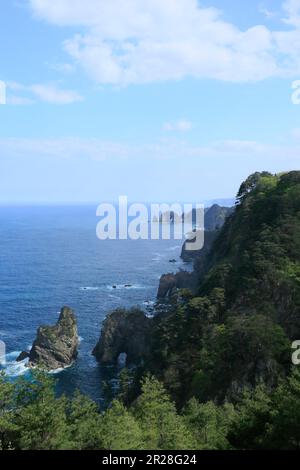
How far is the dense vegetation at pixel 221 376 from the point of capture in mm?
25833

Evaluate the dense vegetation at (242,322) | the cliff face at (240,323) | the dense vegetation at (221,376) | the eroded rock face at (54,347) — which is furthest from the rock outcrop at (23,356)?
the dense vegetation at (242,322)

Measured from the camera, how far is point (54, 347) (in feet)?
253

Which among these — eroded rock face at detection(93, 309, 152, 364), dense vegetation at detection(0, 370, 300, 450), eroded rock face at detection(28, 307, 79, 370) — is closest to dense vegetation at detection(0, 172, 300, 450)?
dense vegetation at detection(0, 370, 300, 450)

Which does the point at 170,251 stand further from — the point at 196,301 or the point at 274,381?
the point at 274,381

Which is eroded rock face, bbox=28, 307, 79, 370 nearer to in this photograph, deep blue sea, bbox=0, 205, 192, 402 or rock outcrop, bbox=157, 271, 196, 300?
deep blue sea, bbox=0, 205, 192, 402

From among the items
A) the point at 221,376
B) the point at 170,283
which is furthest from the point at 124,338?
the point at 221,376

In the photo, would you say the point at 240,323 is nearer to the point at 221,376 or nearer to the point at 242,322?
the point at 242,322

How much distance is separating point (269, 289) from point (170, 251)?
131285 mm

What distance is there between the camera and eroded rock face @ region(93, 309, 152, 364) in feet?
262

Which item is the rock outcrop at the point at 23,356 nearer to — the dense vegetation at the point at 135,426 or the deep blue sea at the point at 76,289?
the deep blue sea at the point at 76,289

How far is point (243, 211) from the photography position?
88250mm

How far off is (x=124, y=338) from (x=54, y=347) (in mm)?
12922

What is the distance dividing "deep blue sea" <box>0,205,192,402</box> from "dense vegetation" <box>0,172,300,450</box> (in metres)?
14.8
